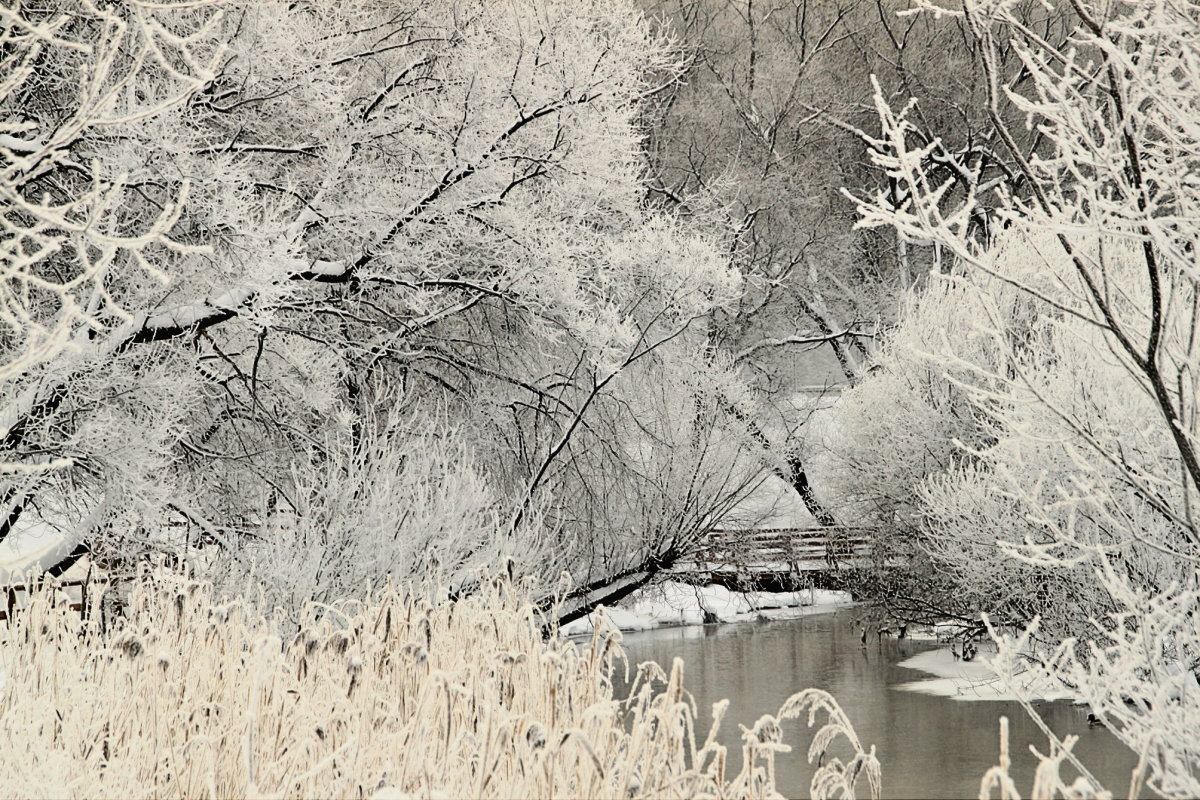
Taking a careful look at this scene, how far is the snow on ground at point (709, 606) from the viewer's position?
18188 millimetres

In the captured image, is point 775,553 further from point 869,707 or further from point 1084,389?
point 1084,389

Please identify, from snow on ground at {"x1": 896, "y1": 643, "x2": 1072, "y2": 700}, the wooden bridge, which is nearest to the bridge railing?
the wooden bridge

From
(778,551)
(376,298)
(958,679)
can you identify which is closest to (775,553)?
(778,551)

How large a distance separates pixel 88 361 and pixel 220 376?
200 cm

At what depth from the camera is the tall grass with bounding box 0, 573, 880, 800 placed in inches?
148

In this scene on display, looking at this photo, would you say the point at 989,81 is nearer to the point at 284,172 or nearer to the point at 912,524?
the point at 284,172

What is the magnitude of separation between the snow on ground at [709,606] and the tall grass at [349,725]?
1170cm

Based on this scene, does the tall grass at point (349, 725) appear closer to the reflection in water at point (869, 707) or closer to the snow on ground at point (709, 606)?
the reflection in water at point (869, 707)

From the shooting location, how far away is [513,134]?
11.8m

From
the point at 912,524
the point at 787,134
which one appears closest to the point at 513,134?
the point at 912,524

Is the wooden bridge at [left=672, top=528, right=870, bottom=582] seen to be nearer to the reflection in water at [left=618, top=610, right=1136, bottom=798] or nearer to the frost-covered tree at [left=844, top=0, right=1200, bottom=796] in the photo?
the reflection in water at [left=618, top=610, right=1136, bottom=798]

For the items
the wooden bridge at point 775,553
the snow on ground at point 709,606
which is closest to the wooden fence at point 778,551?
the wooden bridge at point 775,553

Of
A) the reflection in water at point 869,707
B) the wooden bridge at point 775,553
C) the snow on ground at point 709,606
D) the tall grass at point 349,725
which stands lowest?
the reflection in water at point 869,707

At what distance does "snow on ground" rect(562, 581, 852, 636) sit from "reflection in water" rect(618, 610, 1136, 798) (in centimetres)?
45
